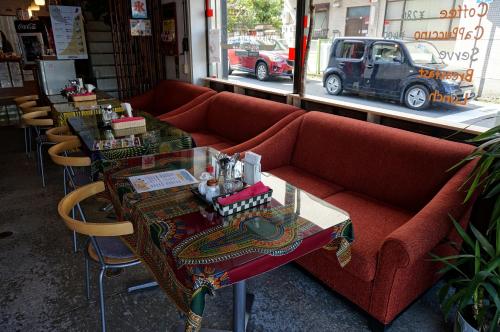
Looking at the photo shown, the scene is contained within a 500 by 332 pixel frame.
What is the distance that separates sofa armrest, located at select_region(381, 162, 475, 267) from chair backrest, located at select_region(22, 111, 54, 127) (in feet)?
11.3

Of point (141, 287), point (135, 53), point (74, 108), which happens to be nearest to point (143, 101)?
point (135, 53)

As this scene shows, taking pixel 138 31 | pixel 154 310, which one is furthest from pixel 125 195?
pixel 138 31

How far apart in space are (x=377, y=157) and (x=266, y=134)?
96 centimetres

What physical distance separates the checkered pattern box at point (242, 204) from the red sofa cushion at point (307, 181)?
3.10 ft

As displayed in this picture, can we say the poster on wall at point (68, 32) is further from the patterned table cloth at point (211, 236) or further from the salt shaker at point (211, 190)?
the salt shaker at point (211, 190)

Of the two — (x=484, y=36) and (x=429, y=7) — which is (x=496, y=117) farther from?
(x=429, y=7)

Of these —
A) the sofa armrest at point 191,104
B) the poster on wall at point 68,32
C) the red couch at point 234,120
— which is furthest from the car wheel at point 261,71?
the poster on wall at point 68,32

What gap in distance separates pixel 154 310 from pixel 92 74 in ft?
15.9

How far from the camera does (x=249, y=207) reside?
1.53 meters

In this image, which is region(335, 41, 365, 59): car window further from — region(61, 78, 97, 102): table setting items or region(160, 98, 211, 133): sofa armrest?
region(61, 78, 97, 102): table setting items

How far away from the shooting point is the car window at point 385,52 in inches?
101

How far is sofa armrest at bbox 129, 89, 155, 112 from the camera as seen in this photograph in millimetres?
5328

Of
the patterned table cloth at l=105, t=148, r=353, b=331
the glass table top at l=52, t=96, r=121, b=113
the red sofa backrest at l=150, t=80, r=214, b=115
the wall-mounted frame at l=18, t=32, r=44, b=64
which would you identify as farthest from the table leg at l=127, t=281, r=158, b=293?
the wall-mounted frame at l=18, t=32, r=44, b=64

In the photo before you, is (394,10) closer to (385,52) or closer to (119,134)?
(385,52)
